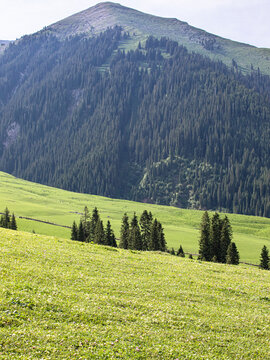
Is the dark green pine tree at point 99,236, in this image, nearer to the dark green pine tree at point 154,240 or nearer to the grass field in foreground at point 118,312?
the dark green pine tree at point 154,240

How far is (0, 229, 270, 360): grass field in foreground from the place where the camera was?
15906mm

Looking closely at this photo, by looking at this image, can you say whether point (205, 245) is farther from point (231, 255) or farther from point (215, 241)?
point (231, 255)

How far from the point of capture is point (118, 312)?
2020 cm

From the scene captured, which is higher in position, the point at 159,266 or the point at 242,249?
the point at 159,266

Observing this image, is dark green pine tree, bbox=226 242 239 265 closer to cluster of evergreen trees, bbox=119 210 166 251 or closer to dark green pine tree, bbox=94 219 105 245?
cluster of evergreen trees, bbox=119 210 166 251

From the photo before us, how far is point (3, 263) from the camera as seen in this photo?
25531 millimetres

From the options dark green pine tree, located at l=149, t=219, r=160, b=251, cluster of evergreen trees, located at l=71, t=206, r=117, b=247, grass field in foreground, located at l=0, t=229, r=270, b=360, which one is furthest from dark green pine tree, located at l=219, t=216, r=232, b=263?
grass field in foreground, located at l=0, t=229, r=270, b=360

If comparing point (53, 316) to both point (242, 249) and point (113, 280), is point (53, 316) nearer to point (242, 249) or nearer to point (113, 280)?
point (113, 280)

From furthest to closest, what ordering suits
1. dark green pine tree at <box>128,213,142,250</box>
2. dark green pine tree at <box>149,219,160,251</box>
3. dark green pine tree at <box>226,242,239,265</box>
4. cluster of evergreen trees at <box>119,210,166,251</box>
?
1. dark green pine tree at <box>149,219,160,251</box>
2. cluster of evergreen trees at <box>119,210,166,251</box>
3. dark green pine tree at <box>128,213,142,250</box>
4. dark green pine tree at <box>226,242,239,265</box>

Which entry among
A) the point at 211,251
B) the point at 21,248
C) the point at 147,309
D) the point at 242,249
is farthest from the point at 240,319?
the point at 242,249

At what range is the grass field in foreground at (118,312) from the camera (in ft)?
52.2

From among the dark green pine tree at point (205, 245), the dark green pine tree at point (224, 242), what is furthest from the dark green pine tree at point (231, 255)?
the dark green pine tree at point (205, 245)

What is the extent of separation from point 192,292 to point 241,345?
9.14 m

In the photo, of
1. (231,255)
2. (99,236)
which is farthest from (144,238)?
(231,255)
